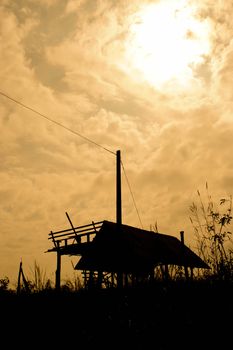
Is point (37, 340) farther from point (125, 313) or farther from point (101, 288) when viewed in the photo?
point (101, 288)

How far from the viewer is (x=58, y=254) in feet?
65.6

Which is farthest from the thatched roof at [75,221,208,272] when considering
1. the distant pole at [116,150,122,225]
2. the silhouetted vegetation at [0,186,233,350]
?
the silhouetted vegetation at [0,186,233,350]

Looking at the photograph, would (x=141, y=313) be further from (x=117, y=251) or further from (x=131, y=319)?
(x=117, y=251)

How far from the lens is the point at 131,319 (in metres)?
4.23

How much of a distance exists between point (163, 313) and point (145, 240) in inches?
722

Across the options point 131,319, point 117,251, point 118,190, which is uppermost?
point 118,190

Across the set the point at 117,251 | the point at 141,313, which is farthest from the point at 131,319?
the point at 117,251

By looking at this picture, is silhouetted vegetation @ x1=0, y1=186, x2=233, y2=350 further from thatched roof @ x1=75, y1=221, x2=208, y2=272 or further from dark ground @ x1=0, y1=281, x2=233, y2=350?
thatched roof @ x1=75, y1=221, x2=208, y2=272

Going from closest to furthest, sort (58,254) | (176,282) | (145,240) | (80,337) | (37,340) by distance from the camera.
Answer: (80,337) < (37,340) < (176,282) < (58,254) < (145,240)

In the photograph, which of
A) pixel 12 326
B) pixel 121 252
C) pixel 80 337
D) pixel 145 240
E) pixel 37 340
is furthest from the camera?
pixel 145 240

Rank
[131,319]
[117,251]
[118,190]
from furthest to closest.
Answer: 1. [117,251]
2. [118,190]
3. [131,319]

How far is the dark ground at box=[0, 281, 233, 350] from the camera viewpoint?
141 inches

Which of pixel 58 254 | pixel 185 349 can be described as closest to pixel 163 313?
pixel 185 349

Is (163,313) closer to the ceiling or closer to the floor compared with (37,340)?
closer to the ceiling
